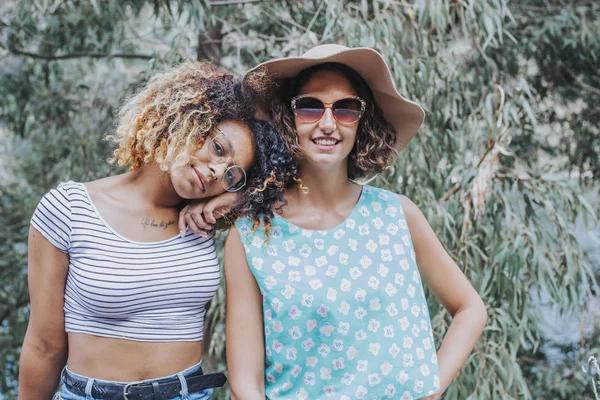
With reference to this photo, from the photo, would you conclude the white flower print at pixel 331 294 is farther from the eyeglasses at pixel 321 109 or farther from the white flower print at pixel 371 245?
the eyeglasses at pixel 321 109

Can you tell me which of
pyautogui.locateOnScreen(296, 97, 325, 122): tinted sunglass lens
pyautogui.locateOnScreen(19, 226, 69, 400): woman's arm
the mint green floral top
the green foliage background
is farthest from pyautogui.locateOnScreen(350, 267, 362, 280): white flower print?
the green foliage background

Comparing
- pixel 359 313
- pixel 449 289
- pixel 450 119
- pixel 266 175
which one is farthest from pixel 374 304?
pixel 450 119

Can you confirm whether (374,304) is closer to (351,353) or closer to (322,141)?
(351,353)

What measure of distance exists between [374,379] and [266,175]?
0.48 meters

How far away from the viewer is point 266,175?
59.2 inches

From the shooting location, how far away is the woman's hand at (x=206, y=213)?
58.4 inches

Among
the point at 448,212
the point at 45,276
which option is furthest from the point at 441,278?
the point at 448,212

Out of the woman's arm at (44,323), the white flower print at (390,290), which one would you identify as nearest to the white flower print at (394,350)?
the white flower print at (390,290)

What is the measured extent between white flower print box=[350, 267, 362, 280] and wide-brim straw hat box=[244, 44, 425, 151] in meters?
0.36

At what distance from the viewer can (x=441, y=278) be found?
1.63 meters

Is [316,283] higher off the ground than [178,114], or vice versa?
[178,114]

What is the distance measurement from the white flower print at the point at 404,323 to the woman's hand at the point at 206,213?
43 centimetres

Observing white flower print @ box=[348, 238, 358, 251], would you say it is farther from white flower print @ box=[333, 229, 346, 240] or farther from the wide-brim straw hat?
the wide-brim straw hat

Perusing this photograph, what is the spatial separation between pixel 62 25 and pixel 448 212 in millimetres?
2152
